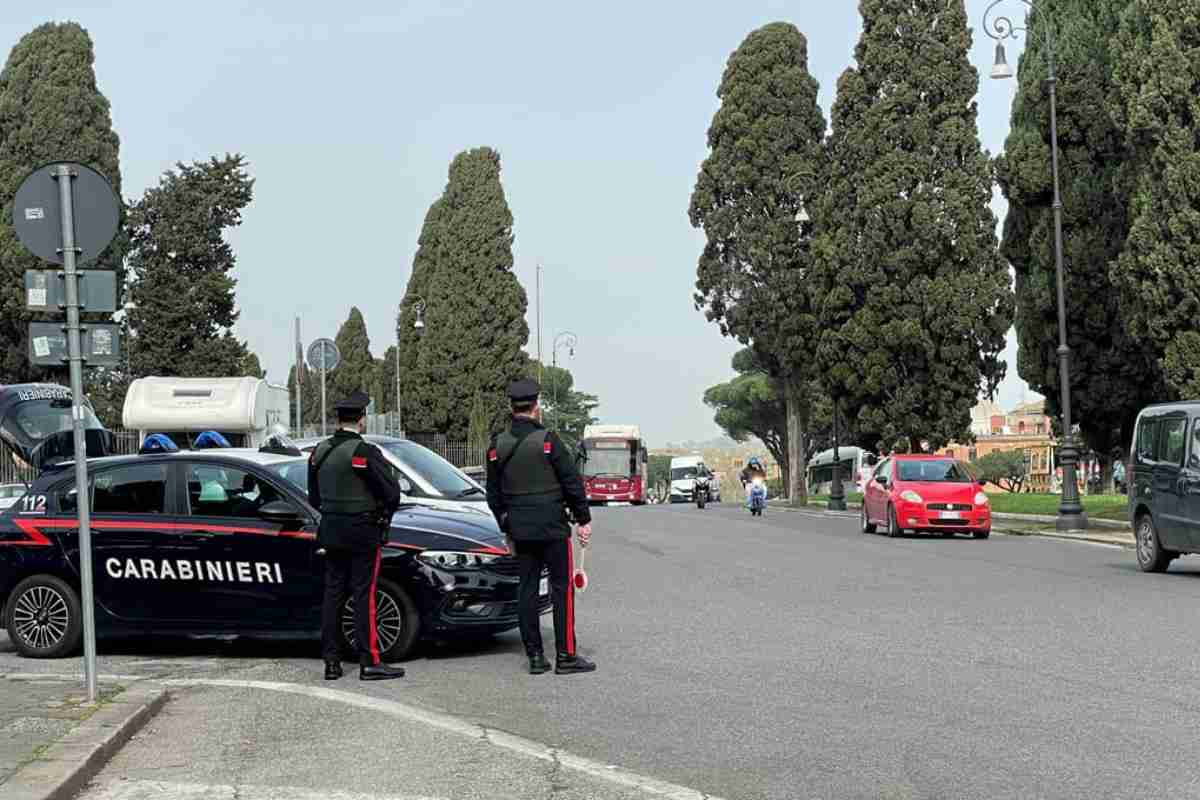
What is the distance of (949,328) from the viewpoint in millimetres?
44656

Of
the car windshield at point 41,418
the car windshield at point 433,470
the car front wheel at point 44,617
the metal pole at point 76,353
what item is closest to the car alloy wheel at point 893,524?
the car windshield at point 41,418

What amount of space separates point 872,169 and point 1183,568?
87.3 ft

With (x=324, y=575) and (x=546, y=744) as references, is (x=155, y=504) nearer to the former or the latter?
(x=324, y=575)

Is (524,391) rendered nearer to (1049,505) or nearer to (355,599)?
(355,599)

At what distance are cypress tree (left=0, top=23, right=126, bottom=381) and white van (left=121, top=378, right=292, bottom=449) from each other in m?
23.3

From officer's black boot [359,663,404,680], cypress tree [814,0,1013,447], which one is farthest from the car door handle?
cypress tree [814,0,1013,447]

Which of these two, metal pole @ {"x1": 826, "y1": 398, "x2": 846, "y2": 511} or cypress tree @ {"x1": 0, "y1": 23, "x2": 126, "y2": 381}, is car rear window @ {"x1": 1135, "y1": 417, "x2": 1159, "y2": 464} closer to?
metal pole @ {"x1": 826, "y1": 398, "x2": 846, "y2": 511}

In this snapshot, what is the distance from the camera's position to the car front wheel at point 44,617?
12055 mm

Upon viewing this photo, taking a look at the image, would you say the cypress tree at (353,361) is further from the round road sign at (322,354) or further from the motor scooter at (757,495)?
the round road sign at (322,354)

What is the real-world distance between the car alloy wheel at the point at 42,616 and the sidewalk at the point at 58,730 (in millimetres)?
1390

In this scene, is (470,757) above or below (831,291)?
below

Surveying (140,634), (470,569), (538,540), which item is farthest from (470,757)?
(140,634)

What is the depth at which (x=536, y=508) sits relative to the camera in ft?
35.1

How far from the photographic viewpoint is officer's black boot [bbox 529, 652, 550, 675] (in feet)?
35.6
